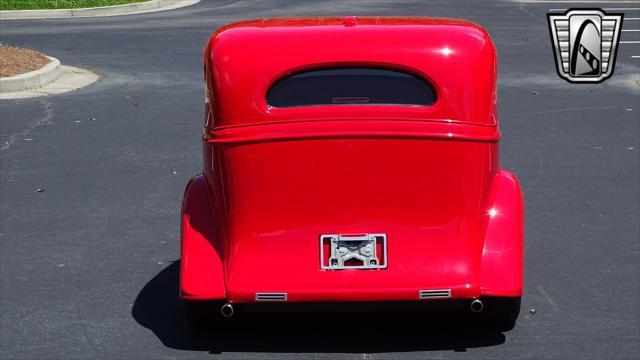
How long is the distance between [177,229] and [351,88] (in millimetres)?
3005

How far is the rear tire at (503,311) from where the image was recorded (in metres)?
6.29

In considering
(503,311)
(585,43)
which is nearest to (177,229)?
(503,311)

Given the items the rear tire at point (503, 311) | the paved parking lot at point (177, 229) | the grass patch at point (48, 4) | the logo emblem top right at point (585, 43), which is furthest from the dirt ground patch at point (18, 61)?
the rear tire at point (503, 311)

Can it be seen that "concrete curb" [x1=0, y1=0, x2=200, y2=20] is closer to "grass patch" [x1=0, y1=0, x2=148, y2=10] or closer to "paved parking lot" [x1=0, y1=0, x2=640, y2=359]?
"grass patch" [x1=0, y1=0, x2=148, y2=10]

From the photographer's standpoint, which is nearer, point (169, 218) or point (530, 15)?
point (169, 218)

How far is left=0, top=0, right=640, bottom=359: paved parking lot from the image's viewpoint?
640 centimetres

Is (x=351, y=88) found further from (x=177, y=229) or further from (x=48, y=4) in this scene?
(x=48, y=4)

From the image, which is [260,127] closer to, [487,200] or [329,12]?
[487,200]

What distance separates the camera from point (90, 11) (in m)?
25.4

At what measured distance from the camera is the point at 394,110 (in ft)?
19.8

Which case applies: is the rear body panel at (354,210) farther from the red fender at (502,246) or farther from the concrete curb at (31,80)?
the concrete curb at (31,80)

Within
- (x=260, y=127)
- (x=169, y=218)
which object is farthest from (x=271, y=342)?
(x=169, y=218)

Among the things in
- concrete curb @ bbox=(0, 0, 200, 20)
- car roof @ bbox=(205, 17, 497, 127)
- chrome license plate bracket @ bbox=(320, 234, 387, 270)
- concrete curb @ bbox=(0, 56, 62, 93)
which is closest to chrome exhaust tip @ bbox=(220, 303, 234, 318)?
chrome license plate bracket @ bbox=(320, 234, 387, 270)

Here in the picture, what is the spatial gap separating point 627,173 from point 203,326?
5.38 m
